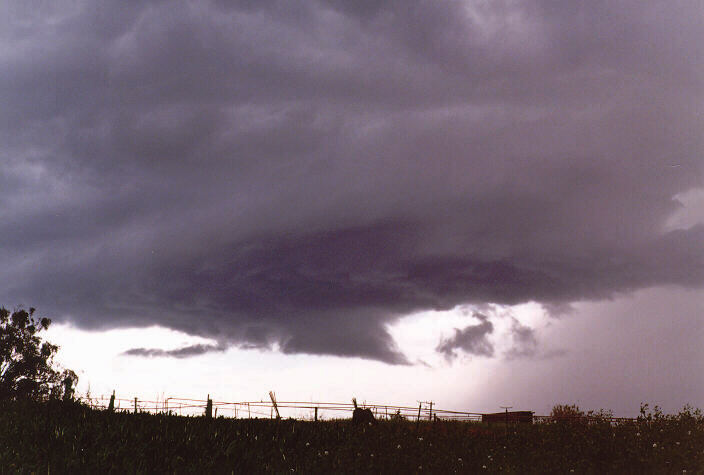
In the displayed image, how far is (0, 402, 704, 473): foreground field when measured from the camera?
18500 mm

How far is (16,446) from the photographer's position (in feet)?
62.6

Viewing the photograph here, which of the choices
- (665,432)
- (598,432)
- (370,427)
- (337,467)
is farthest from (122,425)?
(665,432)

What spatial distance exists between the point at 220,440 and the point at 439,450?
8.37m

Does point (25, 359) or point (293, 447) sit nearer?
point (293, 447)

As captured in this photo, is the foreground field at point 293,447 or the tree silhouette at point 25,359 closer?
the foreground field at point 293,447

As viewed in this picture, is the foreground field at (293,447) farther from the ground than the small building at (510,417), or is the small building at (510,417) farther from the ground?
the foreground field at (293,447)

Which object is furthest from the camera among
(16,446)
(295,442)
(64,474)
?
(295,442)

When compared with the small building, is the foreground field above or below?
above

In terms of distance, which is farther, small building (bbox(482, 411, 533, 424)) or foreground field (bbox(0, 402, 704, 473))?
small building (bbox(482, 411, 533, 424))

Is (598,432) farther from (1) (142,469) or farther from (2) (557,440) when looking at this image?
(1) (142,469)

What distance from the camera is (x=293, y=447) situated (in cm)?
2289

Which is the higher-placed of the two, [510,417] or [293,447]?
[293,447]

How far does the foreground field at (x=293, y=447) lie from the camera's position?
18.5 metres

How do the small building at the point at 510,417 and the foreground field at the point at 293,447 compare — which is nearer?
the foreground field at the point at 293,447
